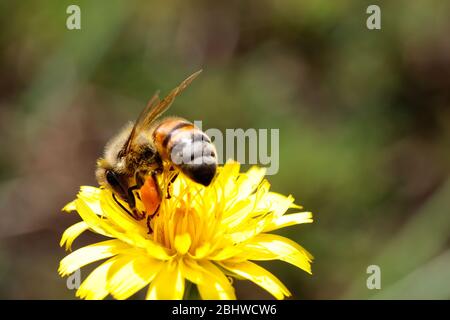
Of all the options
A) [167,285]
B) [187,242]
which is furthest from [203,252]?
[167,285]

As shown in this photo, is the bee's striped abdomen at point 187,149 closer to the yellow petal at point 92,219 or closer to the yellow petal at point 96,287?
the yellow petal at point 92,219

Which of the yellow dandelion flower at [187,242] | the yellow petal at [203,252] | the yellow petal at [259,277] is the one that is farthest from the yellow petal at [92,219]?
the yellow petal at [259,277]

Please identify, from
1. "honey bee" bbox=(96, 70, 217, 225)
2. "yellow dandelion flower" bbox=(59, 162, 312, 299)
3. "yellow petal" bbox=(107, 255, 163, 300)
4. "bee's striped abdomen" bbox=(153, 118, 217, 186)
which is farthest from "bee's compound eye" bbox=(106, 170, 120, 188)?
"yellow petal" bbox=(107, 255, 163, 300)

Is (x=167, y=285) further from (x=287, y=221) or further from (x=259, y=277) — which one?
(x=287, y=221)

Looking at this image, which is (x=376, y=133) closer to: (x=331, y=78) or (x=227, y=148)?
(x=331, y=78)

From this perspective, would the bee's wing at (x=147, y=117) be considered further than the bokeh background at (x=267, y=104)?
No
